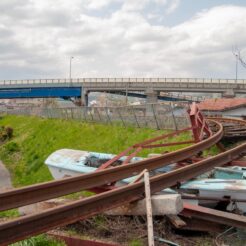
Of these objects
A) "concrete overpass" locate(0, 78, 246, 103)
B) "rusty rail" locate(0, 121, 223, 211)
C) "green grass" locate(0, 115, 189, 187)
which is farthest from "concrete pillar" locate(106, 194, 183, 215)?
"concrete overpass" locate(0, 78, 246, 103)

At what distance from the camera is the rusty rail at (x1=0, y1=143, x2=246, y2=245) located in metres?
4.35

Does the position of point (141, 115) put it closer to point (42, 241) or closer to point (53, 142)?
point (53, 142)

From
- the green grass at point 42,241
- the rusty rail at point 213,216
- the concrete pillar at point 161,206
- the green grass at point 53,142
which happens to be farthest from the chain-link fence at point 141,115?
the green grass at point 42,241

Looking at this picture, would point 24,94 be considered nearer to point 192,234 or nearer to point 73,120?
point 73,120

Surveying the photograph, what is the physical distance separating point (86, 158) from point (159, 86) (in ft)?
191

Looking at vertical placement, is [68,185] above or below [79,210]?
above

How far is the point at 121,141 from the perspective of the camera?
67.1ft

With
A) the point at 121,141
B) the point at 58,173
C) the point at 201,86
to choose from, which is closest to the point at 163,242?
the point at 58,173

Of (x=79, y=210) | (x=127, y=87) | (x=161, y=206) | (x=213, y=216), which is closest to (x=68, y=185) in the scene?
(x=79, y=210)

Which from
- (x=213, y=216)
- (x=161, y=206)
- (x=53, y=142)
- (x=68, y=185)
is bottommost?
(x=53, y=142)

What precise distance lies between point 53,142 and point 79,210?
77.1 ft

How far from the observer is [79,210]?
5129 mm

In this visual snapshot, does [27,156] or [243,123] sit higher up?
[243,123]

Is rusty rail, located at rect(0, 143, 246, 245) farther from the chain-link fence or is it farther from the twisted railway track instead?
the chain-link fence
